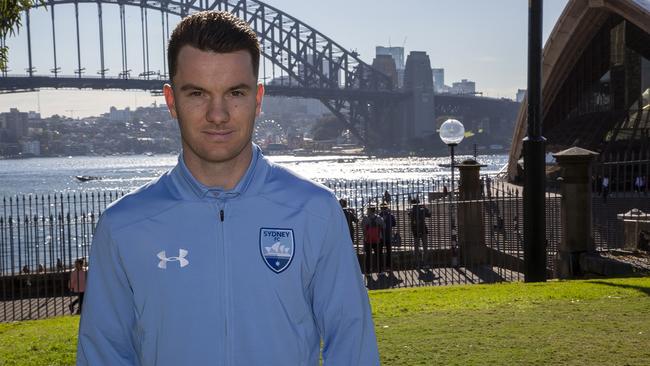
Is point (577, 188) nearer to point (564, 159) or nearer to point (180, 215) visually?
point (564, 159)

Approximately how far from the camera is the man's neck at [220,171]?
82.3 inches

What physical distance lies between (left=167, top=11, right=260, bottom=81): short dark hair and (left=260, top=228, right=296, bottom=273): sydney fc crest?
43 centimetres

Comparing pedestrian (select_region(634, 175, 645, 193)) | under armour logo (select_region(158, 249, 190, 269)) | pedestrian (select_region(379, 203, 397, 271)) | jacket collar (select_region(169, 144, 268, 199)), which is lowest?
pedestrian (select_region(379, 203, 397, 271))

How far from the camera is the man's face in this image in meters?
2.04

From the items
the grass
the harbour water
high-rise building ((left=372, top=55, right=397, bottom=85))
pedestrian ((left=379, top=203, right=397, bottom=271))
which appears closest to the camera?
the grass

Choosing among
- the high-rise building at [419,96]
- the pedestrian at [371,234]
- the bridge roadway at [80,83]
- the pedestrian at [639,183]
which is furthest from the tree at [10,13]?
the high-rise building at [419,96]

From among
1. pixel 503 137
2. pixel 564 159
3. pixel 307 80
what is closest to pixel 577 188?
pixel 564 159

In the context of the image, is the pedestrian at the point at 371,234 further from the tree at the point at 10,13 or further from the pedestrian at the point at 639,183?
the tree at the point at 10,13

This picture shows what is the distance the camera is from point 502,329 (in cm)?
640

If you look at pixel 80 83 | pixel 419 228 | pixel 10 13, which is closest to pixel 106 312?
pixel 10 13

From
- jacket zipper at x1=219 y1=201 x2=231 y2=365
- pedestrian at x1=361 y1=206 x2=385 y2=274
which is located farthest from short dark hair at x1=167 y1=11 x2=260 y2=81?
pedestrian at x1=361 y1=206 x2=385 y2=274

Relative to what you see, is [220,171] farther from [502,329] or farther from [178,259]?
[502,329]

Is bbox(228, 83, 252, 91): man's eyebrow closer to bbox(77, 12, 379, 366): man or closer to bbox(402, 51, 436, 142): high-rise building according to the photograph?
bbox(77, 12, 379, 366): man

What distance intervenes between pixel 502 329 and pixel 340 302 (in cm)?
460
